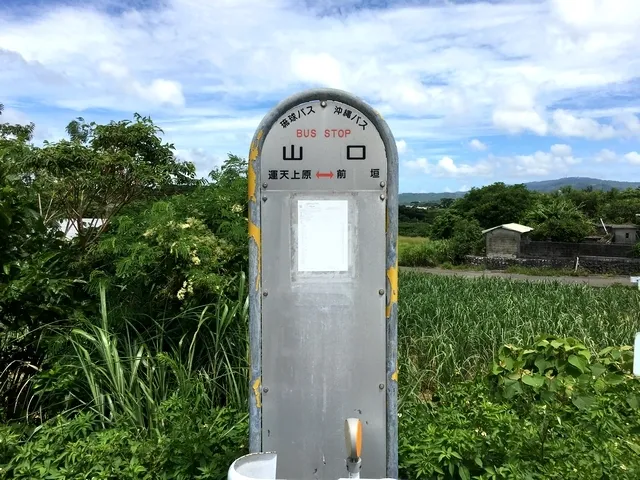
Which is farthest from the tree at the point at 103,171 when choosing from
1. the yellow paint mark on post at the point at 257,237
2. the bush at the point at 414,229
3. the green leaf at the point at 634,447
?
the bush at the point at 414,229

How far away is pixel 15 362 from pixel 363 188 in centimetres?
308

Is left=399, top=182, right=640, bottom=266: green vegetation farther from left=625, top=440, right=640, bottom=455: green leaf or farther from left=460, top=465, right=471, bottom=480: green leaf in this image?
left=460, top=465, right=471, bottom=480: green leaf

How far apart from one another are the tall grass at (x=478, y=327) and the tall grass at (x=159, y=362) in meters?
1.14

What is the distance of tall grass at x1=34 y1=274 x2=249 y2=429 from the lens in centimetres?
343

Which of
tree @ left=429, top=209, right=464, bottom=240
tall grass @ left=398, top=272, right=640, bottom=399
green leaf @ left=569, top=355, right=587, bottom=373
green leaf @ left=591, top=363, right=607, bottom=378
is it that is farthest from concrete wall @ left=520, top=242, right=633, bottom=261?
green leaf @ left=569, top=355, right=587, bottom=373

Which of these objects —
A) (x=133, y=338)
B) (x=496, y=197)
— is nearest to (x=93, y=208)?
(x=133, y=338)

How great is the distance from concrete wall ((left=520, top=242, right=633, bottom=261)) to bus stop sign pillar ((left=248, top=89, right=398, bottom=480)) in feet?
91.2

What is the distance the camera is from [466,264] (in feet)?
96.0

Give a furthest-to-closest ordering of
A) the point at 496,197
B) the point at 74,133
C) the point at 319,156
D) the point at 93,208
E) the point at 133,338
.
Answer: the point at 496,197 → the point at 74,133 → the point at 93,208 → the point at 133,338 → the point at 319,156

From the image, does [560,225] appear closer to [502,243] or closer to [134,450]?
[502,243]

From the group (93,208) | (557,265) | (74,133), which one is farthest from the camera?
(557,265)

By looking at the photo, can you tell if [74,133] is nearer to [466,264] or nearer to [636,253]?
[466,264]

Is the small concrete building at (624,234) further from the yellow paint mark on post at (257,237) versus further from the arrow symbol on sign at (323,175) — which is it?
the yellow paint mark on post at (257,237)

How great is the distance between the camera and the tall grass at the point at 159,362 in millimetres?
3426
